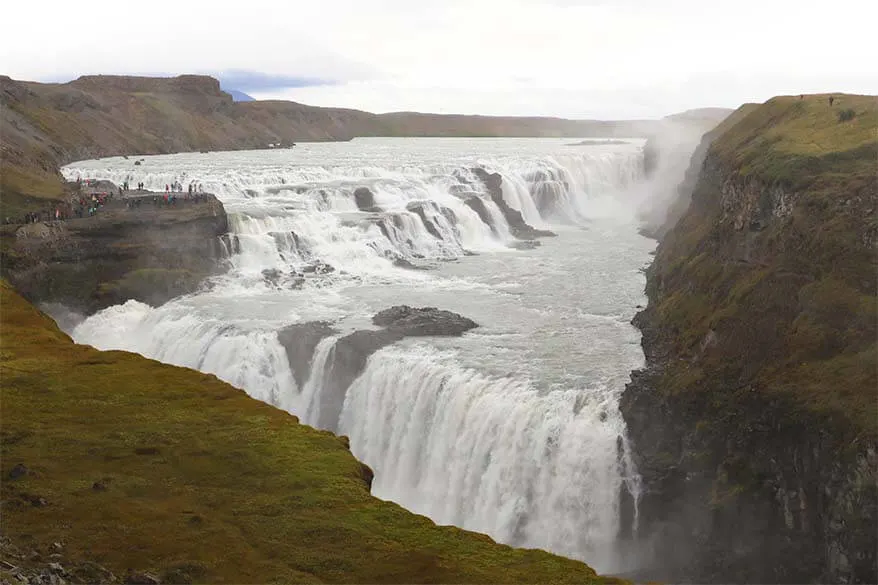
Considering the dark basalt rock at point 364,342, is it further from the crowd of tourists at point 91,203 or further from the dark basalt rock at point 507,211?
the dark basalt rock at point 507,211

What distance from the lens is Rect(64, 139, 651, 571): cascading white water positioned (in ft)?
85.0

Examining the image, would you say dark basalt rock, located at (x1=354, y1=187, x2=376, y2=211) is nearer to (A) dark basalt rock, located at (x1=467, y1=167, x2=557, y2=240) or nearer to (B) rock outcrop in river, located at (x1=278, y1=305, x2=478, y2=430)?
(A) dark basalt rock, located at (x1=467, y1=167, x2=557, y2=240)

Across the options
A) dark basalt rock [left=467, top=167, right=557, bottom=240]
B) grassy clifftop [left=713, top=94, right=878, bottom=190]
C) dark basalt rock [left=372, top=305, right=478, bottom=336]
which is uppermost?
grassy clifftop [left=713, top=94, right=878, bottom=190]

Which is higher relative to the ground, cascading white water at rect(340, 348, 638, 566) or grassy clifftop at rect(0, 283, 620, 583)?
grassy clifftop at rect(0, 283, 620, 583)

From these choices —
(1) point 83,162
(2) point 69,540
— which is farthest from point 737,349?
(1) point 83,162

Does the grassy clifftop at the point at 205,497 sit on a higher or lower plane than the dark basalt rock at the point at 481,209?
lower

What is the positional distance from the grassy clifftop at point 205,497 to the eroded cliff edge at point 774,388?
7.82m

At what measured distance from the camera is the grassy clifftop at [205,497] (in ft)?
51.0

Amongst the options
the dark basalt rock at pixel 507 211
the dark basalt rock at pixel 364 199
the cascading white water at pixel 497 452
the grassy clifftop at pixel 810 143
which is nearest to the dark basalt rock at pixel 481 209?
the dark basalt rock at pixel 507 211

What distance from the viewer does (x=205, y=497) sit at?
59.0 ft

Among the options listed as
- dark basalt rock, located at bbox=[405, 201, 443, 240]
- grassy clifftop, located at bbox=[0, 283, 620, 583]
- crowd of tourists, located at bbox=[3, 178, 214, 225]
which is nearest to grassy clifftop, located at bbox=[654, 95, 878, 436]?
grassy clifftop, located at bbox=[0, 283, 620, 583]

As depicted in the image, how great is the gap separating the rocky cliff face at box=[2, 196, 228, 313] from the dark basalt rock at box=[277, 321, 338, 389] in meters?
11.8

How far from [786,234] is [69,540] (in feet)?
74.3

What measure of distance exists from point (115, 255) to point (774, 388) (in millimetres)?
34754
